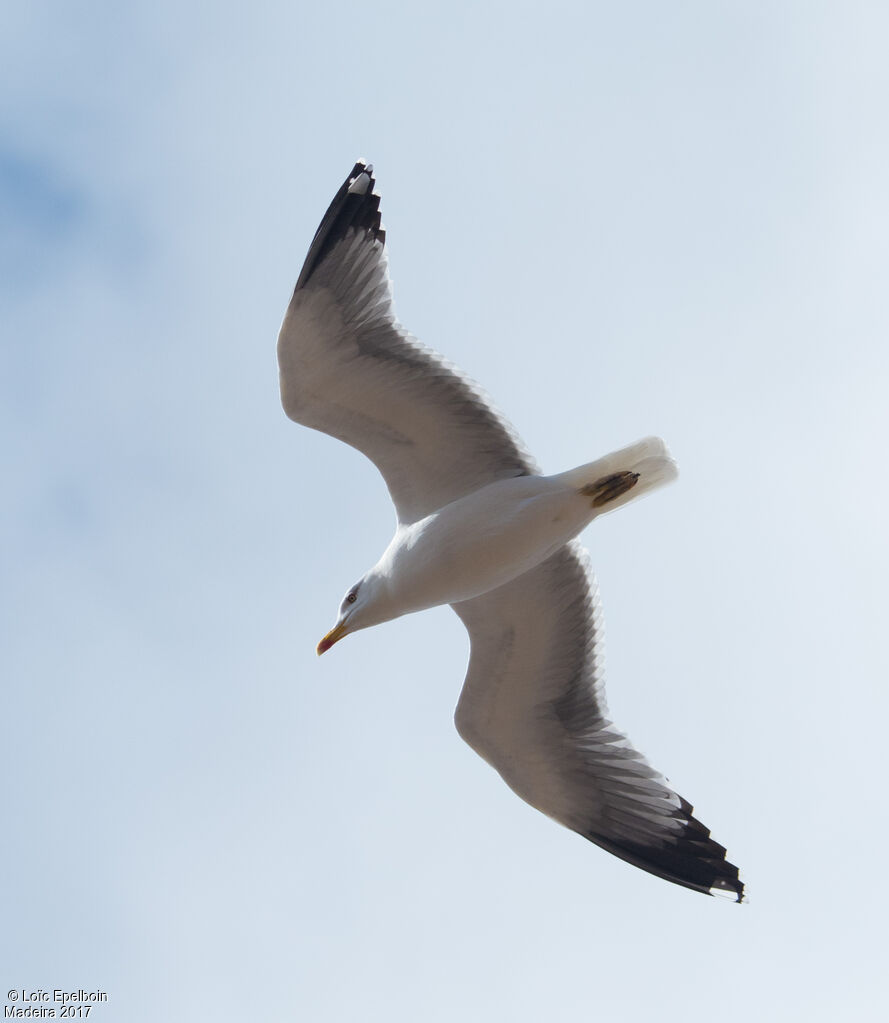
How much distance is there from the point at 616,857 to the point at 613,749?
0.60m

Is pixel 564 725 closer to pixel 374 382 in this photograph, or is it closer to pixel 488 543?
pixel 488 543

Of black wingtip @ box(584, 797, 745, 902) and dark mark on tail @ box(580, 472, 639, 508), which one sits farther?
black wingtip @ box(584, 797, 745, 902)

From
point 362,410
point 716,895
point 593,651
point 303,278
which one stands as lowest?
point 716,895

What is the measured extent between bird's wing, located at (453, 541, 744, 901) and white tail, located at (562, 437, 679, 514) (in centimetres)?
75

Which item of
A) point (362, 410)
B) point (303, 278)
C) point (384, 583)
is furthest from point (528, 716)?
point (303, 278)

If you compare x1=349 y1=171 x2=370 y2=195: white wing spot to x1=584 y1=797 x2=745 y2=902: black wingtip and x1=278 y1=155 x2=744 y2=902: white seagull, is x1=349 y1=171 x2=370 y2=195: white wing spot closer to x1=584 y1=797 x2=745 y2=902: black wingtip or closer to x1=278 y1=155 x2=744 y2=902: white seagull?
x1=278 y1=155 x2=744 y2=902: white seagull

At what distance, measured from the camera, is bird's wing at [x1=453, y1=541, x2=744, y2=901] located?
8203mm

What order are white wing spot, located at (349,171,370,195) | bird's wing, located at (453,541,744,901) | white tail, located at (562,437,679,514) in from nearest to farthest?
1. white tail, located at (562,437,679,514)
2. white wing spot, located at (349,171,370,195)
3. bird's wing, located at (453,541,744,901)

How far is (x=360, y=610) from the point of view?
7871 mm

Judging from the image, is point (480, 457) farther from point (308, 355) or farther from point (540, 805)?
point (540, 805)

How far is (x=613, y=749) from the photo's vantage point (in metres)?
8.34

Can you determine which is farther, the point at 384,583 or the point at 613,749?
the point at 613,749

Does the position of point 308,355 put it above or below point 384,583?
above

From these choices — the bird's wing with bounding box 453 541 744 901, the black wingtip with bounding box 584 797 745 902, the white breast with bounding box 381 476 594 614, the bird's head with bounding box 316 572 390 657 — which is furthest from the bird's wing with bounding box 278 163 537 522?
the black wingtip with bounding box 584 797 745 902
